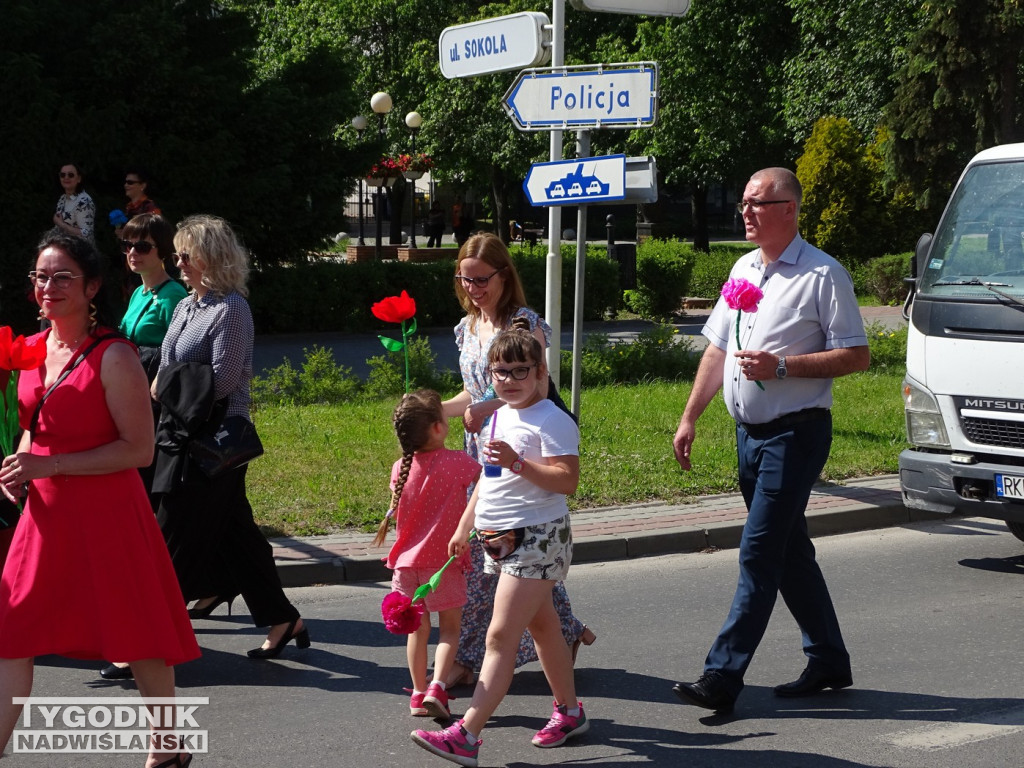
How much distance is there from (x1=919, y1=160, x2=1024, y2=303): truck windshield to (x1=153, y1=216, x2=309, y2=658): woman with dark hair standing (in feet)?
13.0

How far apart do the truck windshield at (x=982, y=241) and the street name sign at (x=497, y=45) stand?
262 centimetres

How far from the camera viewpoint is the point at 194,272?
217 inches

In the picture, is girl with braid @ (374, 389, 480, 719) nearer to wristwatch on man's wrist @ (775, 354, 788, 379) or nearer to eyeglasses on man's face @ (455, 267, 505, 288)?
eyeglasses on man's face @ (455, 267, 505, 288)

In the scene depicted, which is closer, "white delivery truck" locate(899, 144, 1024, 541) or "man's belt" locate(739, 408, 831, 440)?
"man's belt" locate(739, 408, 831, 440)

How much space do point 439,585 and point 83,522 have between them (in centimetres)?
146

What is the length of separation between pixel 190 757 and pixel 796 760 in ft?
6.80

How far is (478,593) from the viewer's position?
17.1ft

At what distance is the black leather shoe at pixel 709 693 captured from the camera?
4887 mm

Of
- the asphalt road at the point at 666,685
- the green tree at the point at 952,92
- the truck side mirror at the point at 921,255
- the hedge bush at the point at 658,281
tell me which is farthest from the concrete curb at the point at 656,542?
the green tree at the point at 952,92

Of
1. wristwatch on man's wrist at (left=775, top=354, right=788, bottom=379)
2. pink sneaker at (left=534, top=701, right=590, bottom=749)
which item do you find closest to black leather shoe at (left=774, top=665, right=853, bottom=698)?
pink sneaker at (left=534, top=701, right=590, bottom=749)

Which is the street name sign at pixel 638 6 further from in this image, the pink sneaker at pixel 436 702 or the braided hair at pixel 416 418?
the pink sneaker at pixel 436 702

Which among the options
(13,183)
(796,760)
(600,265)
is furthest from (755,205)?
Answer: (600,265)

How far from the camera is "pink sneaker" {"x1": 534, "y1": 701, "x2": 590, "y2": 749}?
4668mm

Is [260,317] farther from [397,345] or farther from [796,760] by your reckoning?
[796,760]
